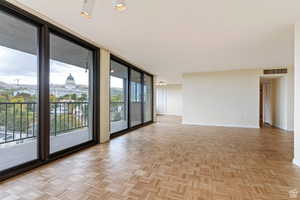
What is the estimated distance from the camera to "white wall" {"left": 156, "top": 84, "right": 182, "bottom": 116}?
1180cm

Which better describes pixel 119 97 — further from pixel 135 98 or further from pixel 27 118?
pixel 27 118

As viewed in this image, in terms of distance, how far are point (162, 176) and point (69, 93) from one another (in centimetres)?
284

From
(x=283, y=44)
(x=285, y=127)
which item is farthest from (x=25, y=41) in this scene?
(x=285, y=127)

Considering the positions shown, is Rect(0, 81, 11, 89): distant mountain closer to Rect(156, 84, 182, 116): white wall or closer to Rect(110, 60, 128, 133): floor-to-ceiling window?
Rect(110, 60, 128, 133): floor-to-ceiling window

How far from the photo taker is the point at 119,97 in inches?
210

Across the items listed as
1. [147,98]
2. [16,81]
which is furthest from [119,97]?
[16,81]

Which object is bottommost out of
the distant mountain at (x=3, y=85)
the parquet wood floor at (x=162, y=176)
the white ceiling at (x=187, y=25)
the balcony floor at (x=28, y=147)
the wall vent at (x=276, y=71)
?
the parquet wood floor at (x=162, y=176)

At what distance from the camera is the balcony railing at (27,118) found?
279 centimetres

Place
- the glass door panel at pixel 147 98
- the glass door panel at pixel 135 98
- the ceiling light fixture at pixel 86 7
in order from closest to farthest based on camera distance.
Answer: the ceiling light fixture at pixel 86 7, the glass door panel at pixel 135 98, the glass door panel at pixel 147 98

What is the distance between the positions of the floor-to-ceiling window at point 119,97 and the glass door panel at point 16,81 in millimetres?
2323

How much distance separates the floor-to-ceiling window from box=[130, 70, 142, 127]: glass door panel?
383 mm

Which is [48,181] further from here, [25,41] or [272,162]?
[272,162]

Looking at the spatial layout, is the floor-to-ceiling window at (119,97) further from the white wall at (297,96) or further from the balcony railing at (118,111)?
the white wall at (297,96)

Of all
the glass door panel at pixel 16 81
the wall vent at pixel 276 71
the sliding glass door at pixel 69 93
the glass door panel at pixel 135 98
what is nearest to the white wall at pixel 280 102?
the wall vent at pixel 276 71
